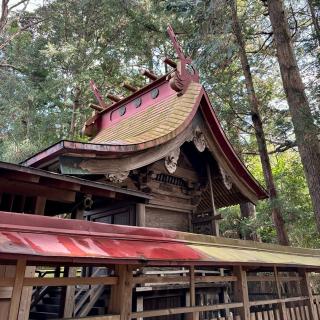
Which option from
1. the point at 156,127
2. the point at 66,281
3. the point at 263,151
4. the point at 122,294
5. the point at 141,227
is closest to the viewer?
the point at 66,281

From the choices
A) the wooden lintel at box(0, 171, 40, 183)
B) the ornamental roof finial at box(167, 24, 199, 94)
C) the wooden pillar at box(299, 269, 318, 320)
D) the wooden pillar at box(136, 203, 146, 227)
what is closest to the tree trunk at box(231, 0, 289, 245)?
the wooden pillar at box(299, 269, 318, 320)

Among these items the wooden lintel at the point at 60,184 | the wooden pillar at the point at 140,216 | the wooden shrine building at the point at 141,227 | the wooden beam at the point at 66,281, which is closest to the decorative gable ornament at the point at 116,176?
the wooden shrine building at the point at 141,227

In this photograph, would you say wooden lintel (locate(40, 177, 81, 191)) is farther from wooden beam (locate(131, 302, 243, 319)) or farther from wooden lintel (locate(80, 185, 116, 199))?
wooden beam (locate(131, 302, 243, 319))

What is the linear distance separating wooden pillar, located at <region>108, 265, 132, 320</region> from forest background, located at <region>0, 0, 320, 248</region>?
926cm

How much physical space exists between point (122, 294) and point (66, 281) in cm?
68

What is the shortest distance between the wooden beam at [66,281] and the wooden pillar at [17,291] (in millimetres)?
70

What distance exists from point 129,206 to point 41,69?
48.2 ft

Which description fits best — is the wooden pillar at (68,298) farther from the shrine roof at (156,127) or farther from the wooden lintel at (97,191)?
the shrine roof at (156,127)

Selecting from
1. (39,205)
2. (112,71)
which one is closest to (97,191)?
(39,205)

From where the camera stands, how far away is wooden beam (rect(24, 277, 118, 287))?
116 inches

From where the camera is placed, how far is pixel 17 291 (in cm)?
284

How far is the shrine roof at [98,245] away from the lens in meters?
2.66

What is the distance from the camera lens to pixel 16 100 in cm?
1819

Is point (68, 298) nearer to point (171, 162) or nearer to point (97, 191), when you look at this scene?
point (97, 191)
